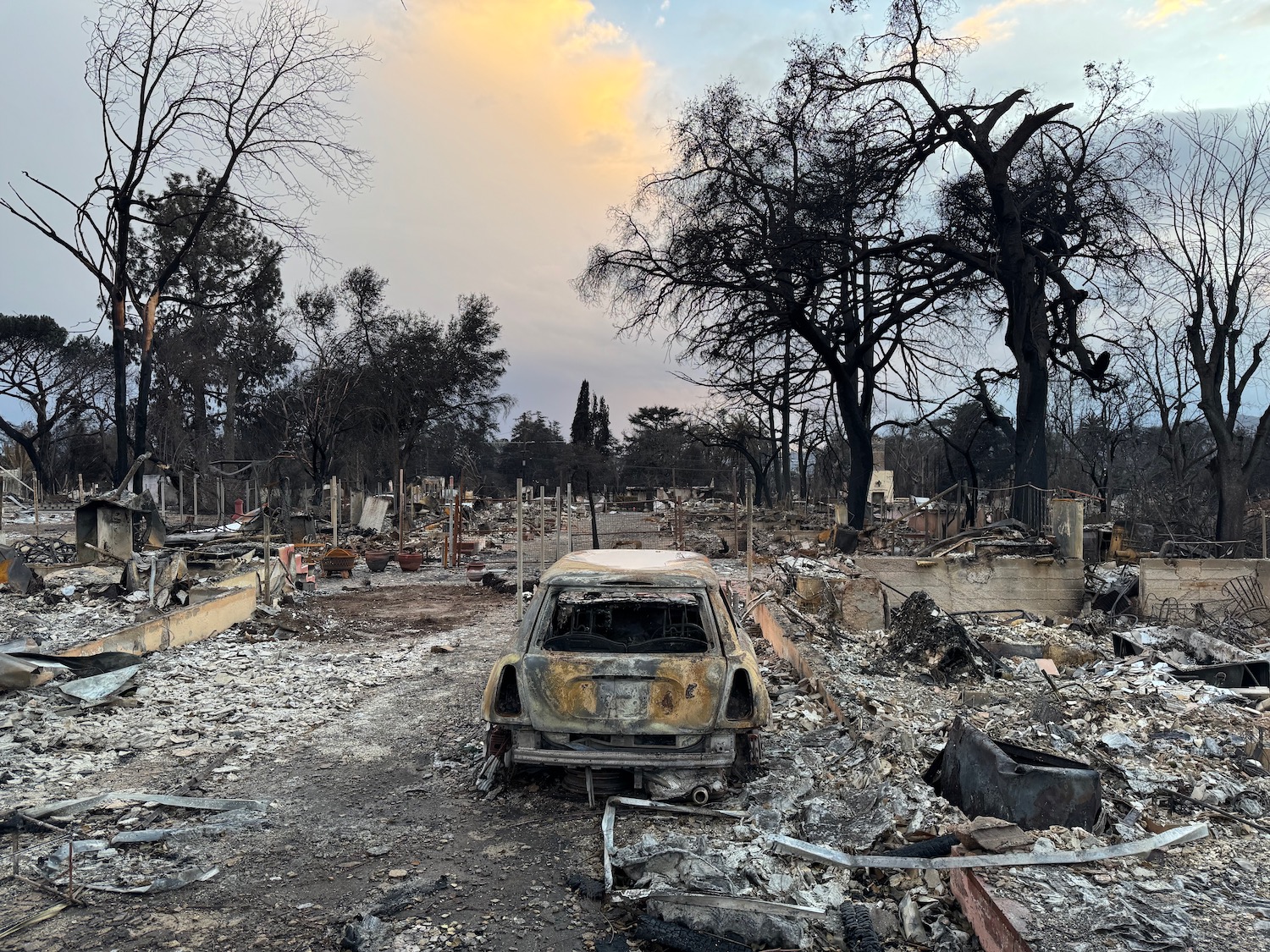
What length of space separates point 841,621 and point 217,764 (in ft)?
29.6

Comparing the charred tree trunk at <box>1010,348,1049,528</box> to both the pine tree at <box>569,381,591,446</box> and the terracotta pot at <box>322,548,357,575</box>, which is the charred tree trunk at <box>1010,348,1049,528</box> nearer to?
the terracotta pot at <box>322,548,357,575</box>

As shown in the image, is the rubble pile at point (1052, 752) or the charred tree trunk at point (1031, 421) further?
the charred tree trunk at point (1031, 421)

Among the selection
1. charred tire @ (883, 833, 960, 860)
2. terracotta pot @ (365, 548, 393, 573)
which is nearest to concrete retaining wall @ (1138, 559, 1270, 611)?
charred tire @ (883, 833, 960, 860)

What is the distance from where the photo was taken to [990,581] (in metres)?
13.5

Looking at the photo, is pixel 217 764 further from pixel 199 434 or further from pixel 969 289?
pixel 199 434

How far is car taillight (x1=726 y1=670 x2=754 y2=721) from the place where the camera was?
4.66 m

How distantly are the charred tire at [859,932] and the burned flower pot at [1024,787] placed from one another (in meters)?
1.30

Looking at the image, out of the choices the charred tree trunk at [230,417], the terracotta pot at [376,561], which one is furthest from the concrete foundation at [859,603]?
the charred tree trunk at [230,417]

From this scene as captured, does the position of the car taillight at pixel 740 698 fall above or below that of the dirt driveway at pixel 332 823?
above

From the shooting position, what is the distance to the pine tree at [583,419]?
2766 inches

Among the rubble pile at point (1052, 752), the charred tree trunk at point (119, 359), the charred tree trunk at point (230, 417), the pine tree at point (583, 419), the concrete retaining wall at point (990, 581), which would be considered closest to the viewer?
the rubble pile at point (1052, 752)

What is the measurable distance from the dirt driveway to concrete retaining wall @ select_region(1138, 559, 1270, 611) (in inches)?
394

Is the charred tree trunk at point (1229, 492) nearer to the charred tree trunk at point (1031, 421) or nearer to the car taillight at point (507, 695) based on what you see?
the charred tree trunk at point (1031, 421)

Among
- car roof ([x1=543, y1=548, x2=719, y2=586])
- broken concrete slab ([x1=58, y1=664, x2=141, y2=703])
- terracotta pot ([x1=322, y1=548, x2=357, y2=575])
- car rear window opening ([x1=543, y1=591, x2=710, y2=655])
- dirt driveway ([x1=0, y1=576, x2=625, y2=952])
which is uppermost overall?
car roof ([x1=543, y1=548, x2=719, y2=586])
